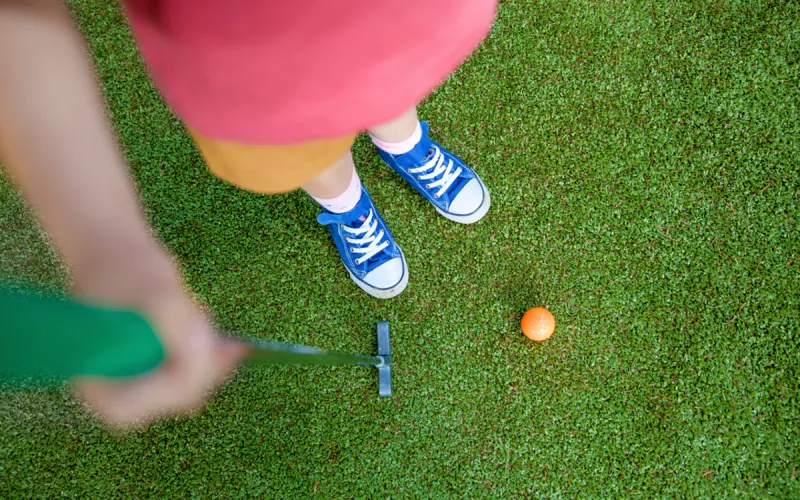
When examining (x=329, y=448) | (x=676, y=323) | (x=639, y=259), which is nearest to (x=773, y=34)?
(x=639, y=259)

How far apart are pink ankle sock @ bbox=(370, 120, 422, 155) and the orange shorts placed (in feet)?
1.92

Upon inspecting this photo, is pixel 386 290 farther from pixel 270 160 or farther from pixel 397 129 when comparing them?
pixel 270 160

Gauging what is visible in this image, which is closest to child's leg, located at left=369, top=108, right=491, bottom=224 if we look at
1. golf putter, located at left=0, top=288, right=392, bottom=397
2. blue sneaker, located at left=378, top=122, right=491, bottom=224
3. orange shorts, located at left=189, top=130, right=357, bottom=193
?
blue sneaker, located at left=378, top=122, right=491, bottom=224

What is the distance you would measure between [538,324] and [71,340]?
1435 millimetres

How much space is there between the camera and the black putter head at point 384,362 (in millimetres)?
1733

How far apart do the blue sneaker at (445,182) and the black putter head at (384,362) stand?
429 mm

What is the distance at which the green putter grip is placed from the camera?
429 mm

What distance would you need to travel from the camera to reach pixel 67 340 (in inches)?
17.5

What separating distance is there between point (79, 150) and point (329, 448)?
1288 millimetres

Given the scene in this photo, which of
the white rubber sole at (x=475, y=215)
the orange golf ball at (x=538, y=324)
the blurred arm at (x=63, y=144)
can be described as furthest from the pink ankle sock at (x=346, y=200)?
the blurred arm at (x=63, y=144)

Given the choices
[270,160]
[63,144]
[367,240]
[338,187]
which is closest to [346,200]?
[338,187]

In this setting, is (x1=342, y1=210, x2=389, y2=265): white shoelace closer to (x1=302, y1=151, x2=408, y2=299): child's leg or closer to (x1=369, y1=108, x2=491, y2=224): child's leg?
(x1=302, y1=151, x2=408, y2=299): child's leg

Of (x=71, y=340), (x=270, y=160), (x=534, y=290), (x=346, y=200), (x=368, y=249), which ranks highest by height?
(x=71, y=340)

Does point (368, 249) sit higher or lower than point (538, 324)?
higher
